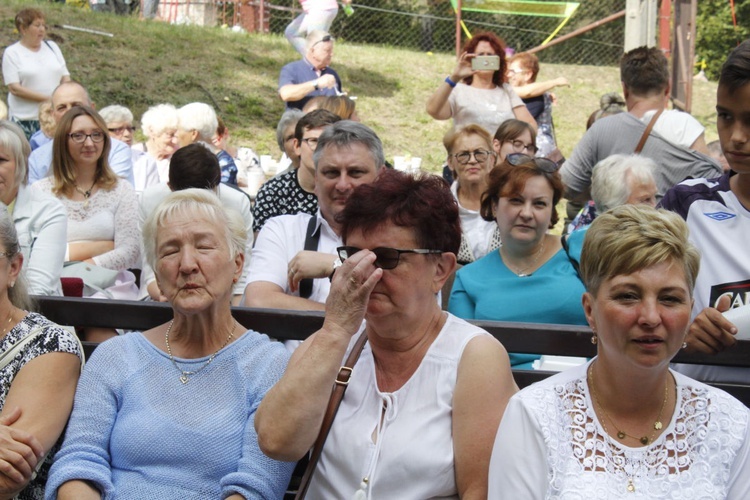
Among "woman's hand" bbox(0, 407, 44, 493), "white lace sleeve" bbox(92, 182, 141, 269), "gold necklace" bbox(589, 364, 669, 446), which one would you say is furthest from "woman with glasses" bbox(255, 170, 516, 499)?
"white lace sleeve" bbox(92, 182, 141, 269)

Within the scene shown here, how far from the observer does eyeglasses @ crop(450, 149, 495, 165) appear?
17.3 feet

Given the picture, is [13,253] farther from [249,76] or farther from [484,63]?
[249,76]

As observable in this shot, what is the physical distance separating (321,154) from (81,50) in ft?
38.3

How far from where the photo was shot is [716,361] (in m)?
2.87

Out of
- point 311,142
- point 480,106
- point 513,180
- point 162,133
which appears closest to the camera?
point 513,180

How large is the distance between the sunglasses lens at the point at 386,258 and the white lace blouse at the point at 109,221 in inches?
111

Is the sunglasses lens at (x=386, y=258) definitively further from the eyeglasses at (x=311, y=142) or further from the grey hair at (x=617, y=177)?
the eyeglasses at (x=311, y=142)

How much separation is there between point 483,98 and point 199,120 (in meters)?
2.22

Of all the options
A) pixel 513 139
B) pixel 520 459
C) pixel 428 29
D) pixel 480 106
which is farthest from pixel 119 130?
pixel 428 29

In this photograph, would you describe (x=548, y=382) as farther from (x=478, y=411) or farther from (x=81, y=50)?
(x=81, y=50)

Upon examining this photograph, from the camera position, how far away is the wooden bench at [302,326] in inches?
117

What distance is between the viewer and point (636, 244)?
2.35 m

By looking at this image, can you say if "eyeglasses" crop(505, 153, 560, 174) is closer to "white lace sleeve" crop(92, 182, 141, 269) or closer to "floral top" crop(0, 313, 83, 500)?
"floral top" crop(0, 313, 83, 500)

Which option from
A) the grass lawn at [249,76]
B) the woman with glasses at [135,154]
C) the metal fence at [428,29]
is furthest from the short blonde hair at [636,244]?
the metal fence at [428,29]
